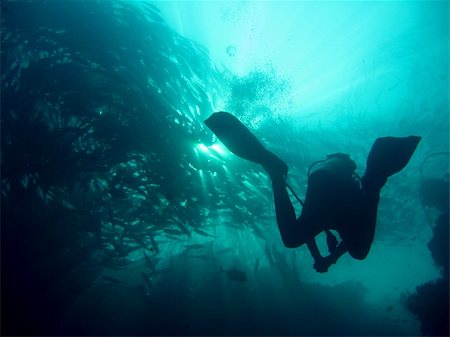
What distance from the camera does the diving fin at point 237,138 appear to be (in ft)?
10.8

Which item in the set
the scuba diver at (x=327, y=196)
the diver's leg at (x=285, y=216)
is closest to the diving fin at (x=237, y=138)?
the scuba diver at (x=327, y=196)

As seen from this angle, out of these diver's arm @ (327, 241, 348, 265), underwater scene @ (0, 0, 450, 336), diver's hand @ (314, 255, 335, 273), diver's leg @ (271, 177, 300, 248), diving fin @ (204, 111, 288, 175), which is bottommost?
diver's hand @ (314, 255, 335, 273)

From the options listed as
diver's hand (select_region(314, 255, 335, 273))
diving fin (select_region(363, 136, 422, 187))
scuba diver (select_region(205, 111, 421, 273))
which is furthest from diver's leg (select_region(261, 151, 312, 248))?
diving fin (select_region(363, 136, 422, 187))

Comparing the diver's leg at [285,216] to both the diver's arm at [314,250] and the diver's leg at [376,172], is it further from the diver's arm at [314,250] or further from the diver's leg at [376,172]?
the diver's leg at [376,172]

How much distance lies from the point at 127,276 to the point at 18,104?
8874 millimetres

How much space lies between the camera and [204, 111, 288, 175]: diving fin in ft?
10.8

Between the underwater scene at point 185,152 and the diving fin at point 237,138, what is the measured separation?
18 mm

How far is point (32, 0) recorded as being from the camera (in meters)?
7.55

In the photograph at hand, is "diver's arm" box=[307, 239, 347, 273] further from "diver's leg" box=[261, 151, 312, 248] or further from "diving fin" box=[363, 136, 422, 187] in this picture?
"diving fin" box=[363, 136, 422, 187]

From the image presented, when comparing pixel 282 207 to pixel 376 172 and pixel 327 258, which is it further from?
pixel 376 172

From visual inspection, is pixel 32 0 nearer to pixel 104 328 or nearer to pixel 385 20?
pixel 104 328

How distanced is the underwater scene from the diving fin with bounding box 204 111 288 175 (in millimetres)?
18

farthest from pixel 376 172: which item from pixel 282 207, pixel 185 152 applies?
pixel 185 152

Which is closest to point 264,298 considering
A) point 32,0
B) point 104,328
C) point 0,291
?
point 104,328
